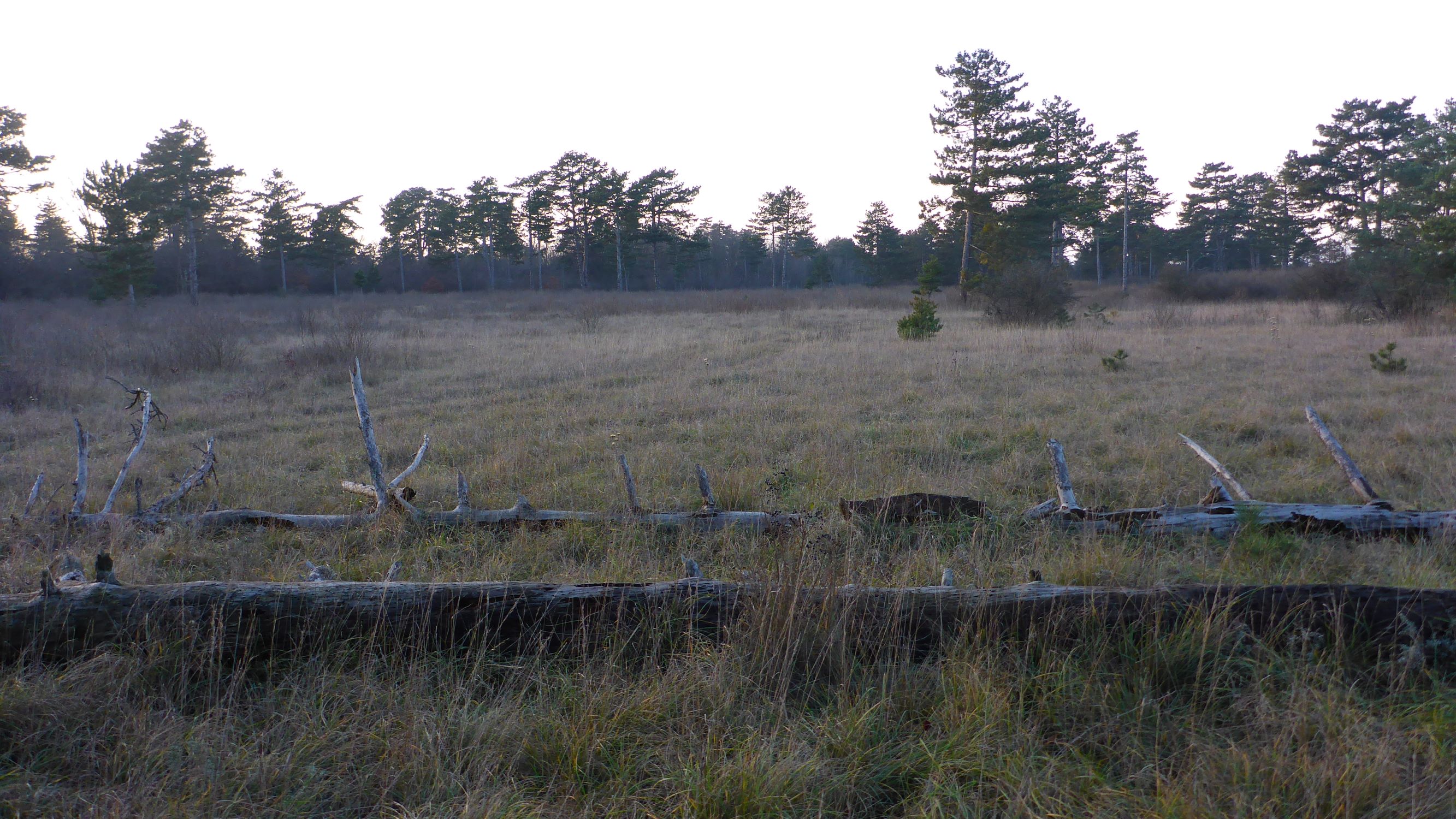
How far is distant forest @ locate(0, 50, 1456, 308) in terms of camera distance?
30500 millimetres

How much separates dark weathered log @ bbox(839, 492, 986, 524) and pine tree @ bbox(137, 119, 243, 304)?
37957 mm

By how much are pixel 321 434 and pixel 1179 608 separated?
781 cm

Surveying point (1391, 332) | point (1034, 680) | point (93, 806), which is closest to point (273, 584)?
point (93, 806)

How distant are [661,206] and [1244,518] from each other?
5122cm

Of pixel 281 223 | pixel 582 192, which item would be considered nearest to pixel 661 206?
pixel 582 192

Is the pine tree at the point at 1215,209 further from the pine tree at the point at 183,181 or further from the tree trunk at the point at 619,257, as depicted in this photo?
the pine tree at the point at 183,181

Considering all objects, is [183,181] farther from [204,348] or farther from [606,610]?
[606,610]

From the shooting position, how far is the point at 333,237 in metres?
48.0

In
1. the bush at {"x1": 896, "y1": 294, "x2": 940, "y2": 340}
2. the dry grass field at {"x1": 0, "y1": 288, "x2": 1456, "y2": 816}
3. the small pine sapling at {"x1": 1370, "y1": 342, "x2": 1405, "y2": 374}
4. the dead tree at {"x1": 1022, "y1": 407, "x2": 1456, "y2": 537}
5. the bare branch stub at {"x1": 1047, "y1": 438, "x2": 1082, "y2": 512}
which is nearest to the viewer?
the dry grass field at {"x1": 0, "y1": 288, "x2": 1456, "y2": 816}

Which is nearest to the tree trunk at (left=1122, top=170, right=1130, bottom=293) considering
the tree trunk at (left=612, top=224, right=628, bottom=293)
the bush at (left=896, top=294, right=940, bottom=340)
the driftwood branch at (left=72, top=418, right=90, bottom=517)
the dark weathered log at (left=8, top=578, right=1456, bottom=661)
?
the bush at (left=896, top=294, right=940, bottom=340)

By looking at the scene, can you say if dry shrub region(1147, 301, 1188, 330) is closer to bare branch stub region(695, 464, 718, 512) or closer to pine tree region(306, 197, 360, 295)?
bare branch stub region(695, 464, 718, 512)

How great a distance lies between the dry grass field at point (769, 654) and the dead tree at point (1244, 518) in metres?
0.12

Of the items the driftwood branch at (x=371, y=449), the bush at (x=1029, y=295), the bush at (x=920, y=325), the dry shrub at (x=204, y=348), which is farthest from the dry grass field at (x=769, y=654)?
the bush at (x=1029, y=295)

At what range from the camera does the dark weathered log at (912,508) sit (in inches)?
178
